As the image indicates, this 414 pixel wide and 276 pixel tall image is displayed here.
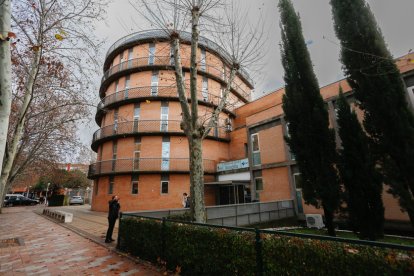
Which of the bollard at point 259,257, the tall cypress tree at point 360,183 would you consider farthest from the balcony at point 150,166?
the bollard at point 259,257

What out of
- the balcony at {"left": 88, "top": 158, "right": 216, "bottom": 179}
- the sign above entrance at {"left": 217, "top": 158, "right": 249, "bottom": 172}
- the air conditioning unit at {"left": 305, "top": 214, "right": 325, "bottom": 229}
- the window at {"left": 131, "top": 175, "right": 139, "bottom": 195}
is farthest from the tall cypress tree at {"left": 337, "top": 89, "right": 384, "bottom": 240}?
the window at {"left": 131, "top": 175, "right": 139, "bottom": 195}

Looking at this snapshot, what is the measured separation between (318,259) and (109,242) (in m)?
7.94

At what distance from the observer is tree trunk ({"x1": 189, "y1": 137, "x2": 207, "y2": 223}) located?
6.88m

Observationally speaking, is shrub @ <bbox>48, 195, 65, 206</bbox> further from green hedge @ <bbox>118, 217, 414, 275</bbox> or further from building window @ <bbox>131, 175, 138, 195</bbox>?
green hedge @ <bbox>118, 217, 414, 275</bbox>

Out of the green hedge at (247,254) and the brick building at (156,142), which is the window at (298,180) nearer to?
the brick building at (156,142)

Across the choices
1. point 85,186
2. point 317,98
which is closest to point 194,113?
point 317,98

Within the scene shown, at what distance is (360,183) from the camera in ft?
29.0

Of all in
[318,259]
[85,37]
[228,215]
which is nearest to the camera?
[318,259]

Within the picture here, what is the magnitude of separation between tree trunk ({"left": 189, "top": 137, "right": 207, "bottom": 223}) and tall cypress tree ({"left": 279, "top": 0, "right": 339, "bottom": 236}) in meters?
5.46

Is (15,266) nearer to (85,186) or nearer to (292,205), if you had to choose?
(292,205)

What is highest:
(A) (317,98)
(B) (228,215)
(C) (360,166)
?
(A) (317,98)

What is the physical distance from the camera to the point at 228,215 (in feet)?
38.7

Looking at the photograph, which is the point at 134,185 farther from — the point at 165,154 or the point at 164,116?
the point at 164,116

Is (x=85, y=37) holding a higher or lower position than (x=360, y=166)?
higher
